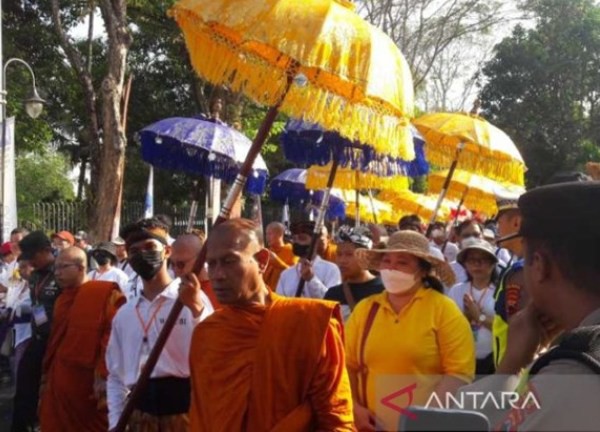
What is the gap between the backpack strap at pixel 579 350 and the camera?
1.50 m

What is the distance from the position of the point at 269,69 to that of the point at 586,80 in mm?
28809

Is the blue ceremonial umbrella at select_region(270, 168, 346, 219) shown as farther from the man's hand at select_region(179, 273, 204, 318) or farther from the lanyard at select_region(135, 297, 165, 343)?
the man's hand at select_region(179, 273, 204, 318)

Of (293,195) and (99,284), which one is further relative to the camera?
(293,195)

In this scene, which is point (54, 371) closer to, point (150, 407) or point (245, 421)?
point (150, 407)

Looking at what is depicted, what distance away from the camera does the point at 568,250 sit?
1771 mm

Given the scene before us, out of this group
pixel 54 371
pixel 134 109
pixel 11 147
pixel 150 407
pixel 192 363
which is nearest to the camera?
pixel 192 363

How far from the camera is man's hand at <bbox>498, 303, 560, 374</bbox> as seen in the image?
7.16 ft

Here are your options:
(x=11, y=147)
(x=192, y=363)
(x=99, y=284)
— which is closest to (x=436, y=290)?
(x=192, y=363)

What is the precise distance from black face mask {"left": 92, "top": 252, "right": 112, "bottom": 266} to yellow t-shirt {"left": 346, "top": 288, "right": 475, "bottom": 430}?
451 centimetres

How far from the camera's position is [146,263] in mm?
4598

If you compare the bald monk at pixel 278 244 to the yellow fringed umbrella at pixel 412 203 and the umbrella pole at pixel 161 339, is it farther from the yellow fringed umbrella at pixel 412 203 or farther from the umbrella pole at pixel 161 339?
the yellow fringed umbrella at pixel 412 203

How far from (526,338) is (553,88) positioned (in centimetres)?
3068

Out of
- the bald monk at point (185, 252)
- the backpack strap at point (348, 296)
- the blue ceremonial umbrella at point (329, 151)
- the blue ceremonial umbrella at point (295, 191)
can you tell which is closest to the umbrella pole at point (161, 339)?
the bald monk at point (185, 252)

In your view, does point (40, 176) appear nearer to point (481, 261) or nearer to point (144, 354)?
point (481, 261)
